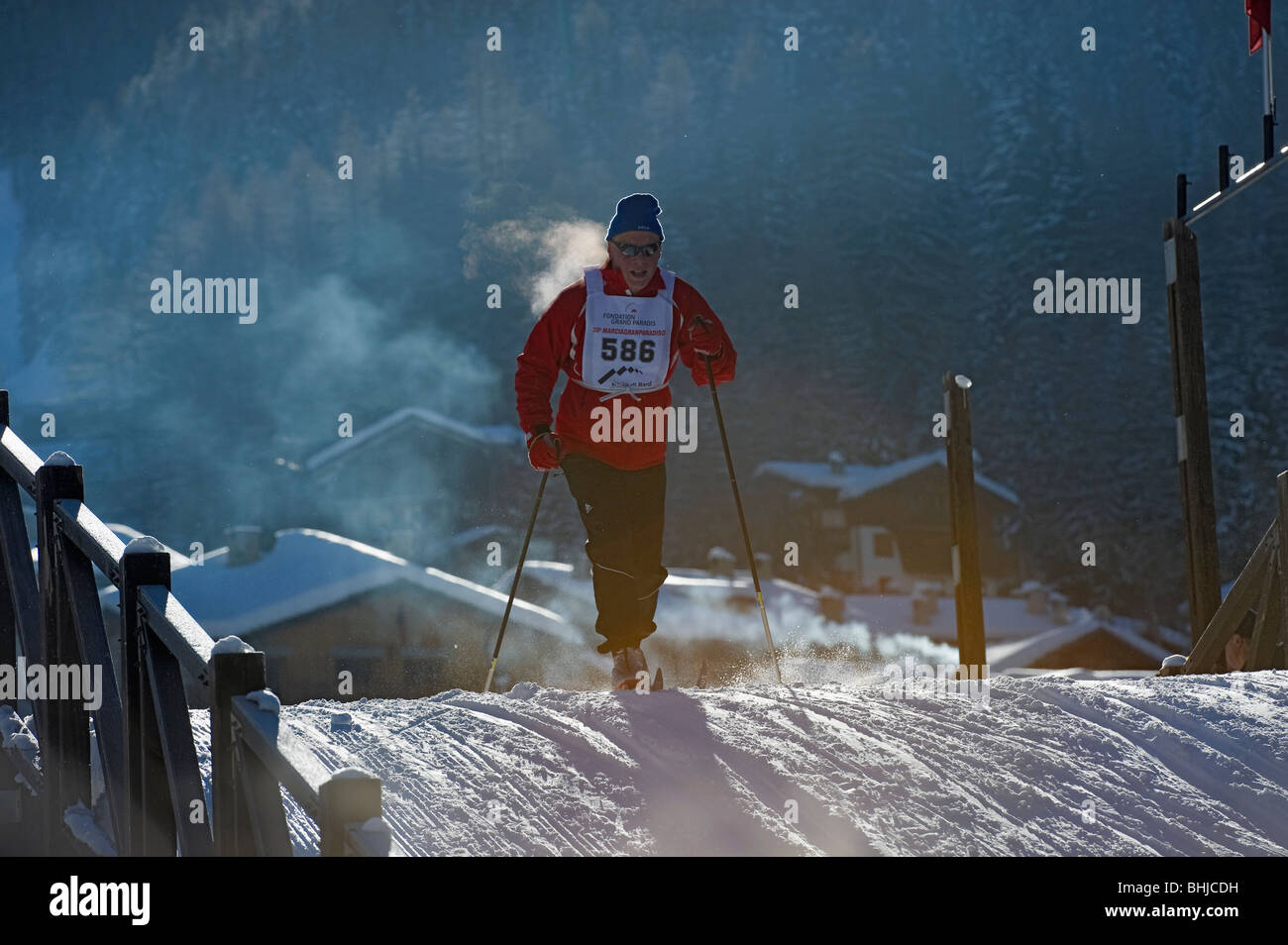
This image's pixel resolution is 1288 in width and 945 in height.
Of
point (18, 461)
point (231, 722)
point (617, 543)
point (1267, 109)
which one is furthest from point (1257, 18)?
point (231, 722)

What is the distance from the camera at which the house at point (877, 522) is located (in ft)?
105

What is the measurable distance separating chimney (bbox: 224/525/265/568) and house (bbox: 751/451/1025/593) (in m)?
11.9

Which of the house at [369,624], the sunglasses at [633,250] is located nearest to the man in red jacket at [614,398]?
the sunglasses at [633,250]

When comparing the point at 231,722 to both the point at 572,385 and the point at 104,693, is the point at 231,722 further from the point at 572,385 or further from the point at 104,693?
the point at 572,385

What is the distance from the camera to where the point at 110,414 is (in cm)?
3809

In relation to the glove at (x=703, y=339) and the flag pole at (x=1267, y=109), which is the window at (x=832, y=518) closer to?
the flag pole at (x=1267, y=109)

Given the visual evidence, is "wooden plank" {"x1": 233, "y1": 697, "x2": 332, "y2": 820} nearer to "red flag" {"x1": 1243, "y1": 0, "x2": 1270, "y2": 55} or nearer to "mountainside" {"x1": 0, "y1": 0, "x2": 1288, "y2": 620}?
"red flag" {"x1": 1243, "y1": 0, "x2": 1270, "y2": 55}

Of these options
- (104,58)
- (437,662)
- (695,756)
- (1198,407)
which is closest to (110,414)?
(104,58)

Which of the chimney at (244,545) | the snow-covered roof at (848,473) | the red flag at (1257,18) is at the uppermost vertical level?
the red flag at (1257,18)

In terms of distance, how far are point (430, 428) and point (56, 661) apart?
2883 cm

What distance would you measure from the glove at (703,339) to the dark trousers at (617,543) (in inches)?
23.3

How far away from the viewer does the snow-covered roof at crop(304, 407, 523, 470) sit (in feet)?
108
